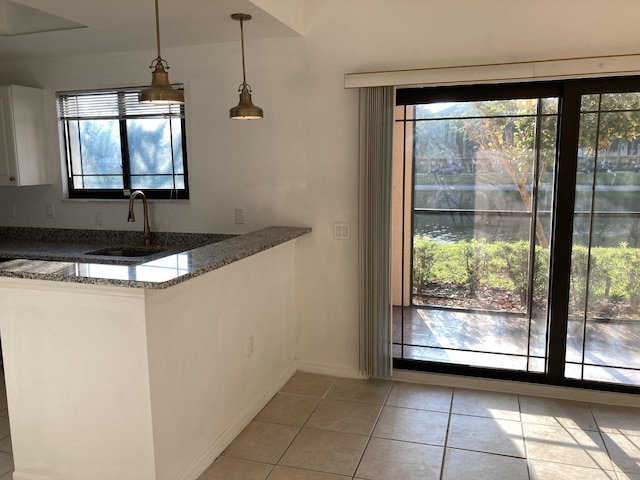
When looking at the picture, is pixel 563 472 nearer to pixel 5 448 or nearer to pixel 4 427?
pixel 5 448

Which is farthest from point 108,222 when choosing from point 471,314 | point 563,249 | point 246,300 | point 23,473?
point 563,249

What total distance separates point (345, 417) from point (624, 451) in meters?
1.48

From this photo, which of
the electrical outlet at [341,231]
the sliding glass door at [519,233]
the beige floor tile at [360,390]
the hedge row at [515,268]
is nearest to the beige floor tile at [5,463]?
the beige floor tile at [360,390]

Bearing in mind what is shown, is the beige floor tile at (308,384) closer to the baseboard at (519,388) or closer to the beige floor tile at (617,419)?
the baseboard at (519,388)

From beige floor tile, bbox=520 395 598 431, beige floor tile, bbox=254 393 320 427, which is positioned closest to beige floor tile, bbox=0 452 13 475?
beige floor tile, bbox=254 393 320 427

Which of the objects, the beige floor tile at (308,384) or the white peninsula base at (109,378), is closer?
the white peninsula base at (109,378)

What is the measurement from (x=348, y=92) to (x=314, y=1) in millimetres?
622

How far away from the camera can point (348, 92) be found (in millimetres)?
3465

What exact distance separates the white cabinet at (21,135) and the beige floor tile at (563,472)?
Answer: 3.94 metres

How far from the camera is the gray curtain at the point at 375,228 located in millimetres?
3342

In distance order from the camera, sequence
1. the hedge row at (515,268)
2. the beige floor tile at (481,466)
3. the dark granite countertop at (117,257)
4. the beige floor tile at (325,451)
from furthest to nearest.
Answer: the hedge row at (515,268) < the beige floor tile at (325,451) < the beige floor tile at (481,466) < the dark granite countertop at (117,257)

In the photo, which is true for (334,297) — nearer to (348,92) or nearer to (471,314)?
(471,314)

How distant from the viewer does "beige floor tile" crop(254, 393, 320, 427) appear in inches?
124

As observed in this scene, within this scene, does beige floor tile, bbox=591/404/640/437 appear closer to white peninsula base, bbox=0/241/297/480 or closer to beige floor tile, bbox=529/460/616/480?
beige floor tile, bbox=529/460/616/480
